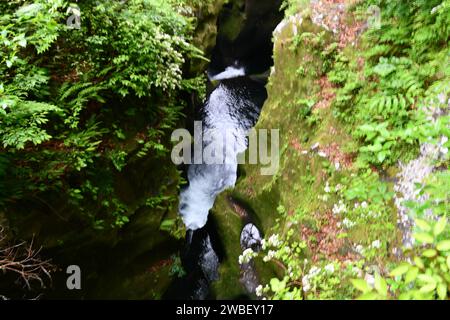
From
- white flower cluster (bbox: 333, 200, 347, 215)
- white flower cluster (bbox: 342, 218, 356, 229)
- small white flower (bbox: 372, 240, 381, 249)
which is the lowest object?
small white flower (bbox: 372, 240, 381, 249)

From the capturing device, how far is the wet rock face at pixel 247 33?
21328 mm

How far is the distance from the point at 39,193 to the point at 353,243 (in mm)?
5153

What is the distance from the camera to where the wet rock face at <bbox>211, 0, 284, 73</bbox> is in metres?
21.3

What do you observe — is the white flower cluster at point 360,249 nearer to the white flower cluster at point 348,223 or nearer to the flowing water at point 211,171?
the white flower cluster at point 348,223

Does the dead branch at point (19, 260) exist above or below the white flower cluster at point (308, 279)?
above

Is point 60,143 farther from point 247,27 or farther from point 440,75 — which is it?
point 247,27

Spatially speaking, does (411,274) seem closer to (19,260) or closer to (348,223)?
(348,223)

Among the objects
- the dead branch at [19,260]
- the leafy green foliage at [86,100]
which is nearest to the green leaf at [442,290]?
the dead branch at [19,260]

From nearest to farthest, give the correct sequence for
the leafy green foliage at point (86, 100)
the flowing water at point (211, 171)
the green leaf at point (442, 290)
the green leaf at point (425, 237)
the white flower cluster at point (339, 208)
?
1. the green leaf at point (442, 290)
2. the green leaf at point (425, 237)
3. the leafy green foliage at point (86, 100)
4. the white flower cluster at point (339, 208)
5. the flowing water at point (211, 171)

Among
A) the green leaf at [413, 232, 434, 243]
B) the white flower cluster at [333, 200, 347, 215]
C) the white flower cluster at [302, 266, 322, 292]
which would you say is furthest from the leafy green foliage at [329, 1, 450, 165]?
the green leaf at [413, 232, 434, 243]

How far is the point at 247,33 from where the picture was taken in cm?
2259

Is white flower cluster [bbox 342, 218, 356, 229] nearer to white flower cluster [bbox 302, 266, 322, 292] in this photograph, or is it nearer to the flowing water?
white flower cluster [bbox 302, 266, 322, 292]

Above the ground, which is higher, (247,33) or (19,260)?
(247,33)

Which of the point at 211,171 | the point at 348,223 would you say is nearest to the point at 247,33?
the point at 211,171
